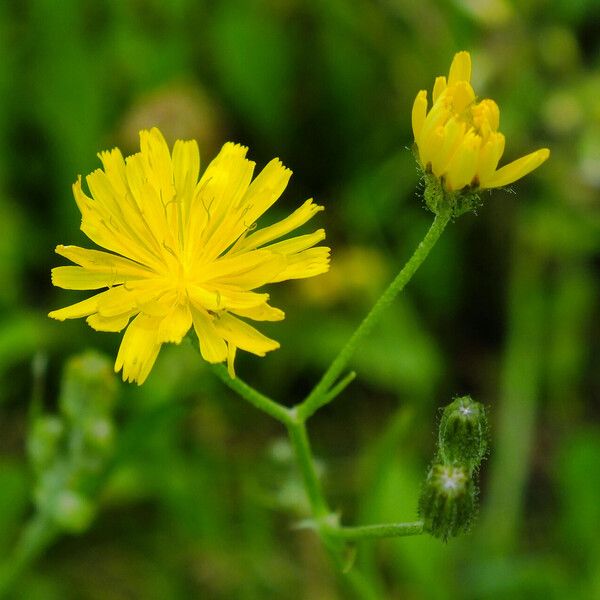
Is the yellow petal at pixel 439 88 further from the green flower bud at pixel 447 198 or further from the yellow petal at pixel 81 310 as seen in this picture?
the yellow petal at pixel 81 310

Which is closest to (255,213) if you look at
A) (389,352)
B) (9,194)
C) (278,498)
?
(278,498)

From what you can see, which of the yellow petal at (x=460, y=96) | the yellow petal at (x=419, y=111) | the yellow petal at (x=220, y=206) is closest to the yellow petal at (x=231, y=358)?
the yellow petal at (x=220, y=206)

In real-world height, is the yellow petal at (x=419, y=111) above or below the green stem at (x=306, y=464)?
above

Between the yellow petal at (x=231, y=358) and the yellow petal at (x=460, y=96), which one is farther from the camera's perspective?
the yellow petal at (x=460, y=96)

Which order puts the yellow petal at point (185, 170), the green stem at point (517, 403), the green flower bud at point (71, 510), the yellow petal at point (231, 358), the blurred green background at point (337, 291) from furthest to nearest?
the green stem at point (517, 403) < the blurred green background at point (337, 291) < the green flower bud at point (71, 510) < the yellow petal at point (185, 170) < the yellow petal at point (231, 358)

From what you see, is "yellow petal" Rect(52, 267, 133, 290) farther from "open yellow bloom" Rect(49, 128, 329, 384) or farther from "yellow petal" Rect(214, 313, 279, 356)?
"yellow petal" Rect(214, 313, 279, 356)

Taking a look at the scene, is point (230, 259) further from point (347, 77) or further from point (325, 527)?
point (347, 77)

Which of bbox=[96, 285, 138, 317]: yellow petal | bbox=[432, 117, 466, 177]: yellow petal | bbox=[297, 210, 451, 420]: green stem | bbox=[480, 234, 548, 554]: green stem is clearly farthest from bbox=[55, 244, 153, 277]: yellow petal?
bbox=[480, 234, 548, 554]: green stem
